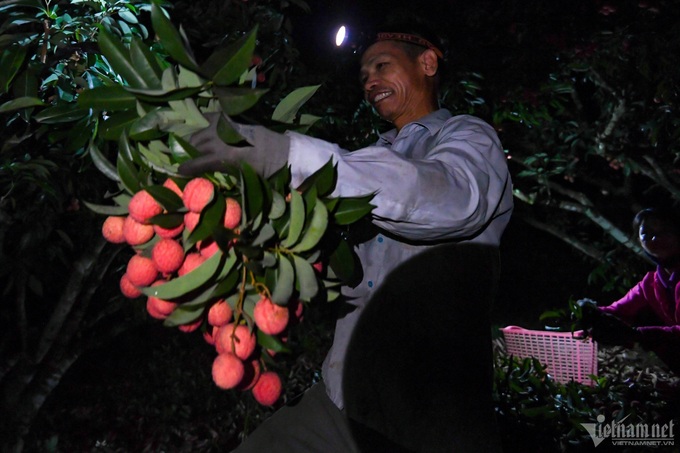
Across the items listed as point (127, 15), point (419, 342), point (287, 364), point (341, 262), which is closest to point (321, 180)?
point (341, 262)

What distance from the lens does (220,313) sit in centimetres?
118

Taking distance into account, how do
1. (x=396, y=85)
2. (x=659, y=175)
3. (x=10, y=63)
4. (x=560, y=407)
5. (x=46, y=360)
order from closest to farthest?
(x=10, y=63), (x=396, y=85), (x=560, y=407), (x=46, y=360), (x=659, y=175)

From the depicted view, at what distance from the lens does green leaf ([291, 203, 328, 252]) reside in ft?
3.68

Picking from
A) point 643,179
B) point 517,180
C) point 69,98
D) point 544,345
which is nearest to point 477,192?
point 69,98

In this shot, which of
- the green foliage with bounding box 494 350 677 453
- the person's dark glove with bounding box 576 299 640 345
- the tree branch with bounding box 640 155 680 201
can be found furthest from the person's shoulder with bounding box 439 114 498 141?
the tree branch with bounding box 640 155 680 201

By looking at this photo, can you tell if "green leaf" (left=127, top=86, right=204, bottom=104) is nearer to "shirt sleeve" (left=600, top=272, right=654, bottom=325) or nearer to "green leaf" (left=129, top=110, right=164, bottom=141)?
"green leaf" (left=129, top=110, right=164, bottom=141)

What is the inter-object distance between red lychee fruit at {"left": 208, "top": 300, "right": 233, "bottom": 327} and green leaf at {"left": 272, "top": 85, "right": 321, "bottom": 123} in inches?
18.5

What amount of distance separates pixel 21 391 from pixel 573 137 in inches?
182

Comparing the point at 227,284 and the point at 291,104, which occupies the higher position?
the point at 291,104

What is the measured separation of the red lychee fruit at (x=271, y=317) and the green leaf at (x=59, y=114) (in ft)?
2.83

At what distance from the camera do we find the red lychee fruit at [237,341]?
118cm

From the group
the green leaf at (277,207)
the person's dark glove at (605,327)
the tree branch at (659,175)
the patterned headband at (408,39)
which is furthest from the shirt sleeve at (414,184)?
the tree branch at (659,175)

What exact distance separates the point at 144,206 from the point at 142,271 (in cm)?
14

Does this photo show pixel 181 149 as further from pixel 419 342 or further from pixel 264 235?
pixel 419 342
